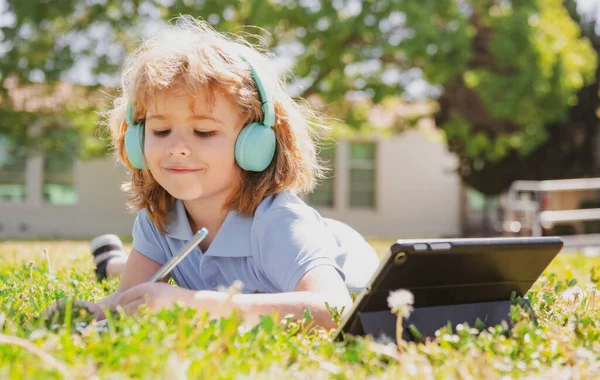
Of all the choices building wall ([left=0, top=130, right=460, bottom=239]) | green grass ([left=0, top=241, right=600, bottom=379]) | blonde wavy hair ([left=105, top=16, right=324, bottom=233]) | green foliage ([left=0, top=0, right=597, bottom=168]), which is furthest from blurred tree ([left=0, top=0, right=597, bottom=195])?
green grass ([left=0, top=241, right=600, bottom=379])

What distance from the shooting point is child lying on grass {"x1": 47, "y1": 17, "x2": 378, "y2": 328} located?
2.50 m

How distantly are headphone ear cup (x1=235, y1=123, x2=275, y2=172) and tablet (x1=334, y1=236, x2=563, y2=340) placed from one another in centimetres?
82

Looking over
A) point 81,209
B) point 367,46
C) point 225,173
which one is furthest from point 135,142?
point 81,209

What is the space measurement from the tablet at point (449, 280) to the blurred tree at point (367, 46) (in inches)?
493

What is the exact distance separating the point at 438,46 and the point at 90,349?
561 inches

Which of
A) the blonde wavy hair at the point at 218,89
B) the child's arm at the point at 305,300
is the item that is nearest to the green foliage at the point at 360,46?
the blonde wavy hair at the point at 218,89

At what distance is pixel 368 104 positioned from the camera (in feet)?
57.8

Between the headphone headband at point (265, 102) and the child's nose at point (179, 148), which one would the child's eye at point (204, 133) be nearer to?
the child's nose at point (179, 148)

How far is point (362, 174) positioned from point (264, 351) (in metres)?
20.9

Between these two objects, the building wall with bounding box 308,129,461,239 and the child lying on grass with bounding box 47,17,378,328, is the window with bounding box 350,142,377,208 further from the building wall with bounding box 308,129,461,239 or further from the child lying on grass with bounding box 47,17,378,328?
the child lying on grass with bounding box 47,17,378,328

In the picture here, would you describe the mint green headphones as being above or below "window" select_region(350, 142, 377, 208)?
above

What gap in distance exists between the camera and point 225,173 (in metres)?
2.68

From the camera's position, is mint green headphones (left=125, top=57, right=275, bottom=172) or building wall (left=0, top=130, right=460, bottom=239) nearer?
mint green headphones (left=125, top=57, right=275, bottom=172)

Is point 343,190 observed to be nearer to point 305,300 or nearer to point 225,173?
point 225,173
